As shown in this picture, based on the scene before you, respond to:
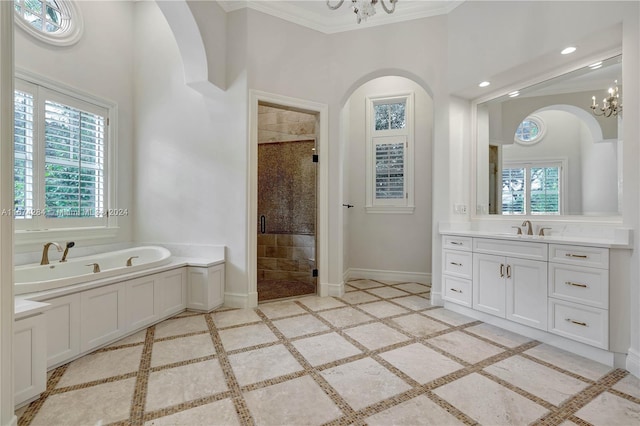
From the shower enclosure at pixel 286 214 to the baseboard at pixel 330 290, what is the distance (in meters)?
0.64

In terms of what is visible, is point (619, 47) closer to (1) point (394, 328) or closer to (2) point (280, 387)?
(1) point (394, 328)

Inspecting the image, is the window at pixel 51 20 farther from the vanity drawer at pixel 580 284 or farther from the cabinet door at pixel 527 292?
the vanity drawer at pixel 580 284

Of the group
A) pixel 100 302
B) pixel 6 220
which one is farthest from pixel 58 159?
pixel 6 220

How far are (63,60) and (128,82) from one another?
→ 0.75m

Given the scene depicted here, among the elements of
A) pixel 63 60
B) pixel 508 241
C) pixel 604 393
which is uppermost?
pixel 63 60

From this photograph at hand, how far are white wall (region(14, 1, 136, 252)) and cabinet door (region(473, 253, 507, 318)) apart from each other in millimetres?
4124

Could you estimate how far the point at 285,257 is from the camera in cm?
472

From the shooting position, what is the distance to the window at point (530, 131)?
3.00 m

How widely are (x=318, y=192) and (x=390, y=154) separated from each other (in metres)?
1.62

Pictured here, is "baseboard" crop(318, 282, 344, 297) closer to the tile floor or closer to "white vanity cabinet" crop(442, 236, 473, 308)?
the tile floor

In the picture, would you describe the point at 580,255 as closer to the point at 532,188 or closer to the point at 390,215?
the point at 532,188

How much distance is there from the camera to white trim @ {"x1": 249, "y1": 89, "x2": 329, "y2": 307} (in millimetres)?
3369

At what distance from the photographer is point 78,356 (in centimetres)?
218

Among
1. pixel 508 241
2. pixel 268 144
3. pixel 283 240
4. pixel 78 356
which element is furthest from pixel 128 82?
pixel 508 241
